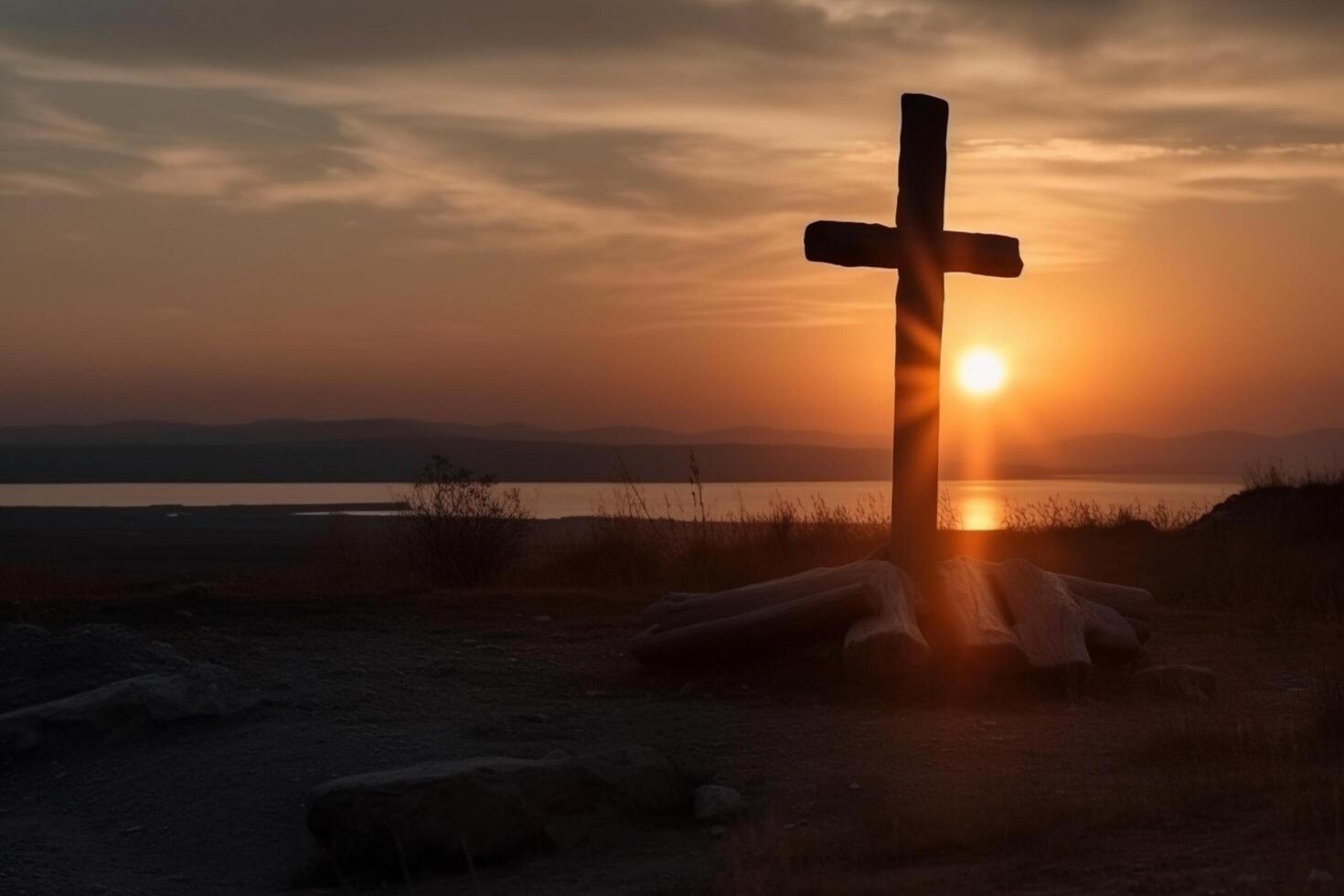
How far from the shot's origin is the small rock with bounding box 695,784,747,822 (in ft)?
21.5

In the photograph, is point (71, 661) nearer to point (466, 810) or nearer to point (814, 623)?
point (466, 810)

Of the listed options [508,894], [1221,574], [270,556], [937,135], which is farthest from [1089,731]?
[270,556]

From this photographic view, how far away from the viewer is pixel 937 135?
10.3 meters

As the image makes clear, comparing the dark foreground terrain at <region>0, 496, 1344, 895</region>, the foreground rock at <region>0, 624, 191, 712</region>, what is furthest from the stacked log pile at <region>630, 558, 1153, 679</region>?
the foreground rock at <region>0, 624, 191, 712</region>

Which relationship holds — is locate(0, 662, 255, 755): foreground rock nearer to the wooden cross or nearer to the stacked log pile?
the stacked log pile

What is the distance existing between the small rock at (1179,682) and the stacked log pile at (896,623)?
41 centimetres

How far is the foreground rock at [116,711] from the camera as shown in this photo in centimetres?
830

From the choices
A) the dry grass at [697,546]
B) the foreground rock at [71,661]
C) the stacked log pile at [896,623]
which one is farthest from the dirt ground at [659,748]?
the dry grass at [697,546]

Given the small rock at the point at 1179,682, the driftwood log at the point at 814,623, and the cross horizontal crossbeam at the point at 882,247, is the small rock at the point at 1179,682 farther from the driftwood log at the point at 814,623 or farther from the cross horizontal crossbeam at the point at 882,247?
the cross horizontal crossbeam at the point at 882,247

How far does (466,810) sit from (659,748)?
1.63 metres

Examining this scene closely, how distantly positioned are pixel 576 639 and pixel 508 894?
220 inches

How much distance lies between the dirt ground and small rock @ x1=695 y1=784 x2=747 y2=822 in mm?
97

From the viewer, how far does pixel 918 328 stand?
10289mm

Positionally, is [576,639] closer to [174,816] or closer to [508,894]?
[174,816]
